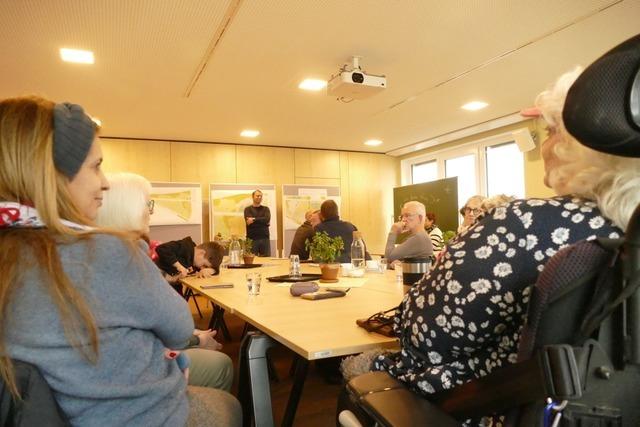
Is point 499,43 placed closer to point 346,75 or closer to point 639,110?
point 346,75

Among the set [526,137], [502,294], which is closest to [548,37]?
[526,137]

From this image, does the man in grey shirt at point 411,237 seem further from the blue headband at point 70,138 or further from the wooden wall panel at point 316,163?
the wooden wall panel at point 316,163

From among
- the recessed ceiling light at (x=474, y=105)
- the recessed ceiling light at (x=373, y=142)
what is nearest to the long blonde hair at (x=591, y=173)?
the recessed ceiling light at (x=474, y=105)

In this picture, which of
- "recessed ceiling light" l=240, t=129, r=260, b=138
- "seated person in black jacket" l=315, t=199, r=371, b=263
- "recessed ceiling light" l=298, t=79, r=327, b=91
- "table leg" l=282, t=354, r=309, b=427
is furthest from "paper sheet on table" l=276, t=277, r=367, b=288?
"recessed ceiling light" l=240, t=129, r=260, b=138

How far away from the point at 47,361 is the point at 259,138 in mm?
6857

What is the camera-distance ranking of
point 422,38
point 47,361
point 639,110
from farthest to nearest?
point 422,38 < point 47,361 < point 639,110

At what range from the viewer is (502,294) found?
33.3 inches

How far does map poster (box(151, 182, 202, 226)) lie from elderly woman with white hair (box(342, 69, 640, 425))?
667cm

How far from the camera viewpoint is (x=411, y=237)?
3.35m

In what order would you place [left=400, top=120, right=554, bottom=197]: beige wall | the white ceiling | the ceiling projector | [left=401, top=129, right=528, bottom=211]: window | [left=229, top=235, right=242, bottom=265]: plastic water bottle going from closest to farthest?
1. the white ceiling
2. the ceiling projector
3. [left=229, top=235, right=242, bottom=265]: plastic water bottle
4. [left=400, top=120, right=554, bottom=197]: beige wall
5. [left=401, top=129, right=528, bottom=211]: window

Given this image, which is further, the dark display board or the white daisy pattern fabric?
the dark display board

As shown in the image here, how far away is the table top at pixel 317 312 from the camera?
1190mm

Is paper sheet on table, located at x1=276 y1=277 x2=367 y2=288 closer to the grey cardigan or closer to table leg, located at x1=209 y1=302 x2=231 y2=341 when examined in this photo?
table leg, located at x1=209 y1=302 x2=231 y2=341

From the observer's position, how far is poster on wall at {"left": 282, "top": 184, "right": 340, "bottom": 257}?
7961 millimetres
